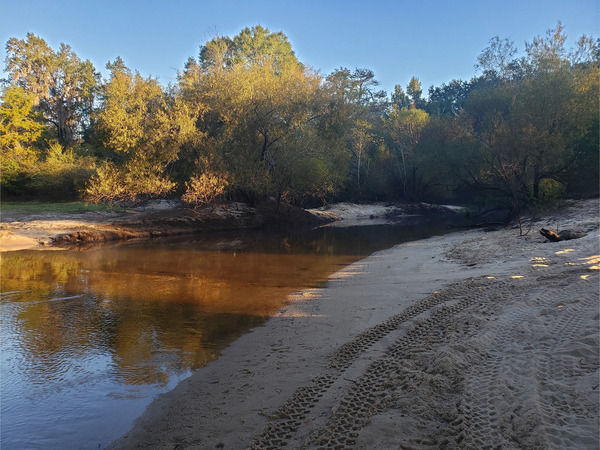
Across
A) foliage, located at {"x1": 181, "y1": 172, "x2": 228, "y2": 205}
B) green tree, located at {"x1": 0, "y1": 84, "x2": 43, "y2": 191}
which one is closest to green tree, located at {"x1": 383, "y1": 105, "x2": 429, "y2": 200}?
foliage, located at {"x1": 181, "y1": 172, "x2": 228, "y2": 205}

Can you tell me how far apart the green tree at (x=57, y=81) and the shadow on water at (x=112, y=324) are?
26348mm

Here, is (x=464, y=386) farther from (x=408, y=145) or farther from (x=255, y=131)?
(x=408, y=145)

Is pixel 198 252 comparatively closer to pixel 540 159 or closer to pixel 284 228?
pixel 284 228

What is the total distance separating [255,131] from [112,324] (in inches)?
848

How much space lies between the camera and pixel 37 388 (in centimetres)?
462

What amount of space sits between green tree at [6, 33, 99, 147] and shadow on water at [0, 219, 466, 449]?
26.3m

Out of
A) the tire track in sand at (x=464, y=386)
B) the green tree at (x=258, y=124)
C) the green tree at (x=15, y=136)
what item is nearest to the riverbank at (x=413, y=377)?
the tire track in sand at (x=464, y=386)

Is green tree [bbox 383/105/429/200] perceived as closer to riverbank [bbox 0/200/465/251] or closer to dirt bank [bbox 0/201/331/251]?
riverbank [bbox 0/200/465/251]

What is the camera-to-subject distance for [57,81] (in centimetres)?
3528

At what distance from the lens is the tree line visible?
783 inches

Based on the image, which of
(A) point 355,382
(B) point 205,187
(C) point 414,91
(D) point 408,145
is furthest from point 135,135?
(C) point 414,91

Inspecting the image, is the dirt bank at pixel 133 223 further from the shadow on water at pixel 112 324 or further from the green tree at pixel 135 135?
the shadow on water at pixel 112 324

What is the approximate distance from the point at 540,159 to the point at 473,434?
2003cm

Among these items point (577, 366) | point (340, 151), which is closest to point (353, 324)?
point (577, 366)
